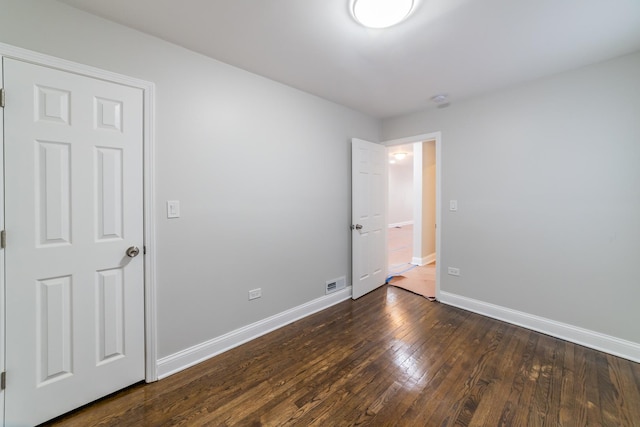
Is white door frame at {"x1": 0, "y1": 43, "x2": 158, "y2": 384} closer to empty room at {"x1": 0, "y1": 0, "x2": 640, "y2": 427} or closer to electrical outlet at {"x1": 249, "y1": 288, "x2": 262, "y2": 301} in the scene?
empty room at {"x1": 0, "y1": 0, "x2": 640, "y2": 427}

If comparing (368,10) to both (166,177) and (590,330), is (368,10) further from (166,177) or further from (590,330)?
(590,330)

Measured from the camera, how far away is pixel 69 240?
5.02 ft

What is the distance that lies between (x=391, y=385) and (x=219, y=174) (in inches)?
82.9

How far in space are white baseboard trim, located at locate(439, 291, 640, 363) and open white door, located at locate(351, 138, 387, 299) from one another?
967mm

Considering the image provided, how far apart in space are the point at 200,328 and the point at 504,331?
114 inches

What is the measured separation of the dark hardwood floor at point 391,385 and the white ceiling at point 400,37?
97.5 inches

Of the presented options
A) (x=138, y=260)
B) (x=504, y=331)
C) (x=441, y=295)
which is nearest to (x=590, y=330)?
(x=504, y=331)

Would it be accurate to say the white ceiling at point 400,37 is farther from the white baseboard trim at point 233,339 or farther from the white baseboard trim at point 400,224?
the white baseboard trim at point 400,224

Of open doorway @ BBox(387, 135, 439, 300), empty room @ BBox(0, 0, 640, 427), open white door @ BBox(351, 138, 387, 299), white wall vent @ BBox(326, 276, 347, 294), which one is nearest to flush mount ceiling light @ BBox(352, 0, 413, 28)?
empty room @ BBox(0, 0, 640, 427)

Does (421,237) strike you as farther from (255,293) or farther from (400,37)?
(400,37)

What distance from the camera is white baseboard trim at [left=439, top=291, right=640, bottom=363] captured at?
6.86ft

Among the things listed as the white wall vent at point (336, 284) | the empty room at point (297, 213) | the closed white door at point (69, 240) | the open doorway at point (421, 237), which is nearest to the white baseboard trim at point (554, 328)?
the empty room at point (297, 213)

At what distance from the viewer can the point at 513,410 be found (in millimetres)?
1571

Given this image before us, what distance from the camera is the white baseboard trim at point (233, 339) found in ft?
6.27
